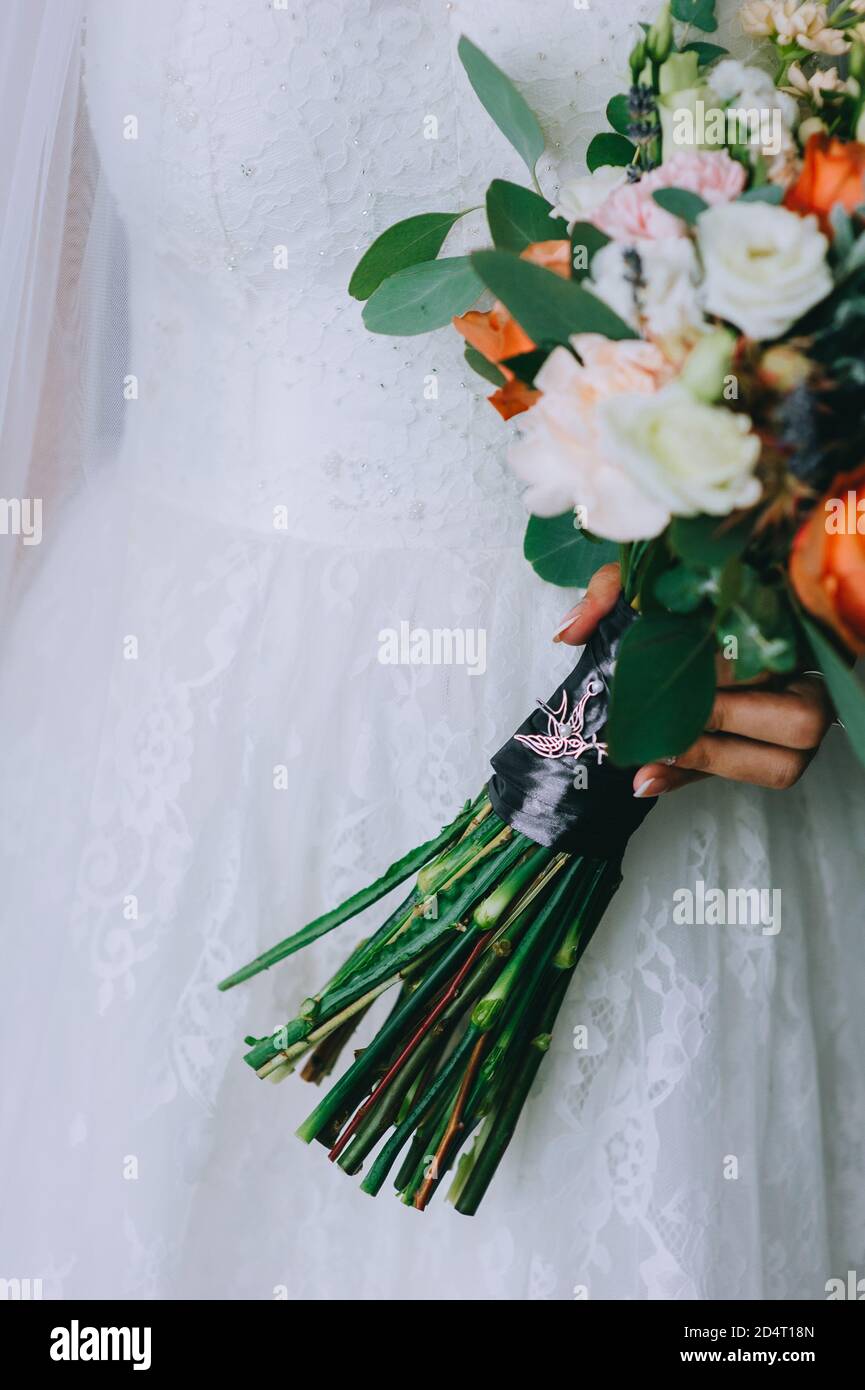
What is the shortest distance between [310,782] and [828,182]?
453 mm

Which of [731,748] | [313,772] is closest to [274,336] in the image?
[313,772]

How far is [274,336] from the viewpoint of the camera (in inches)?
29.5

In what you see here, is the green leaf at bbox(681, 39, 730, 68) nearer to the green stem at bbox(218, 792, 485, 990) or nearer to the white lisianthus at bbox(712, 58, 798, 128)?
the white lisianthus at bbox(712, 58, 798, 128)

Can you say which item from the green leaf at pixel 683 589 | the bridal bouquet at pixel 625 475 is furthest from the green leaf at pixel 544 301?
the green leaf at pixel 683 589

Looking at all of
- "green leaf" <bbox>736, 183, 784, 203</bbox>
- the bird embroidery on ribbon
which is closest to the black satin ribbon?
the bird embroidery on ribbon

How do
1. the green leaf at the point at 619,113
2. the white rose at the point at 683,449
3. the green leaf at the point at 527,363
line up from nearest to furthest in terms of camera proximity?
1. the white rose at the point at 683,449
2. the green leaf at the point at 527,363
3. the green leaf at the point at 619,113

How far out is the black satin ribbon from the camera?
0.64 meters

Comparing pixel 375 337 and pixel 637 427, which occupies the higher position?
pixel 375 337

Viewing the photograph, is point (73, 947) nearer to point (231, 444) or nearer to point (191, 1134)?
point (191, 1134)

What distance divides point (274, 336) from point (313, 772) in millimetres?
301

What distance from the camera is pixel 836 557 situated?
43cm

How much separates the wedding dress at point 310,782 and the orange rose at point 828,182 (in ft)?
0.80

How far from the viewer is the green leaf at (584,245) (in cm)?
50

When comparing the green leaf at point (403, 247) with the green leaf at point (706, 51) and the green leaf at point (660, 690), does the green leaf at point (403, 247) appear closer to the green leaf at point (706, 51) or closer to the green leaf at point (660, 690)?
the green leaf at point (706, 51)
